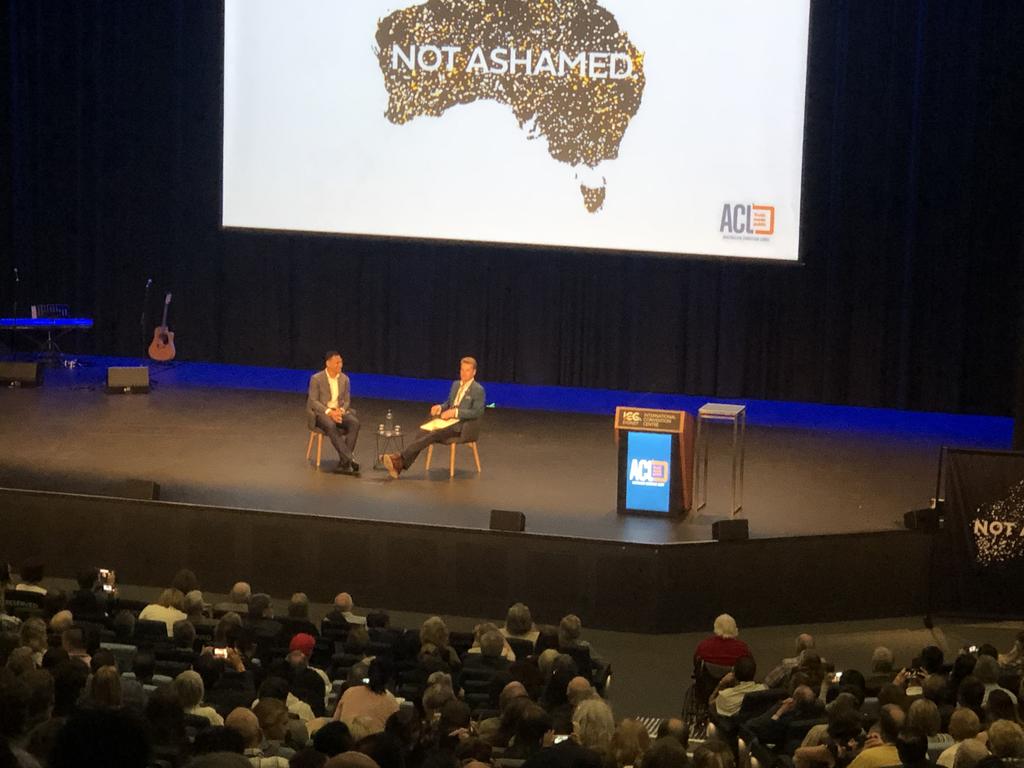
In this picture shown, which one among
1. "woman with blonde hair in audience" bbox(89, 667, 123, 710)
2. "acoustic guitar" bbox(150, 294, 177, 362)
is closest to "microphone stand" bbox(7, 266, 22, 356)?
"acoustic guitar" bbox(150, 294, 177, 362)

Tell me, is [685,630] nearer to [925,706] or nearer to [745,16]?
[925,706]

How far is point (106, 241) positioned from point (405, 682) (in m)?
10.4

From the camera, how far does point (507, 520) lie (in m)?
9.34

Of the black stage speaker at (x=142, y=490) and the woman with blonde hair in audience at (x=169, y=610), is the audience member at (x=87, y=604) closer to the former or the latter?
the woman with blonde hair in audience at (x=169, y=610)

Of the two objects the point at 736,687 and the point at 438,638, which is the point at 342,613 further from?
the point at 736,687

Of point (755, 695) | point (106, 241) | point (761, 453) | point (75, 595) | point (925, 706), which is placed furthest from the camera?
point (106, 241)

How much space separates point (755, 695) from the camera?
6.53 m

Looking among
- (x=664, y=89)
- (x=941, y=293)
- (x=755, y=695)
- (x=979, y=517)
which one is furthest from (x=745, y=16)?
(x=755, y=695)

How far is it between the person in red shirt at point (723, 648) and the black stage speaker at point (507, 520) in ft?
6.72

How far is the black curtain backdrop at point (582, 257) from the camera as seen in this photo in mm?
13523

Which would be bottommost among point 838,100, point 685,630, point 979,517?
point 685,630

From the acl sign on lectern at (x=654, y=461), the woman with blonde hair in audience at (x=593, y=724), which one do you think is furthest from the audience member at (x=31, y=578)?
the woman with blonde hair in audience at (x=593, y=724)

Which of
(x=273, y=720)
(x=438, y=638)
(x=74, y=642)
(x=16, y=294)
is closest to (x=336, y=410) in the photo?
(x=438, y=638)

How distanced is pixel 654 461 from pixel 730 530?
94cm
